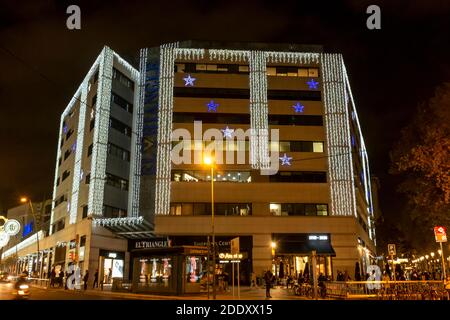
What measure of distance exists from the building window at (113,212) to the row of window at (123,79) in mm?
14510

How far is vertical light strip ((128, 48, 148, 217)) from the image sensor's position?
48188 mm

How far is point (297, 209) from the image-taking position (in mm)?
46562

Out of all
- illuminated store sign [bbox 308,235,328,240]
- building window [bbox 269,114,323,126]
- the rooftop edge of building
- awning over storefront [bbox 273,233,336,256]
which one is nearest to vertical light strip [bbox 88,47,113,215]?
the rooftop edge of building

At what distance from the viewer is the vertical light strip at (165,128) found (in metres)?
45.7

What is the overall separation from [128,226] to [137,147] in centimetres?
926

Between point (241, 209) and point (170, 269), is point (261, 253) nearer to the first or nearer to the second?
point (241, 209)

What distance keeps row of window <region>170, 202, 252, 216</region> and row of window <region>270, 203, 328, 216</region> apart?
9.07ft

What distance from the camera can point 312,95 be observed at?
49938 millimetres

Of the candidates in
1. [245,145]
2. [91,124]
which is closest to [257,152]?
[245,145]

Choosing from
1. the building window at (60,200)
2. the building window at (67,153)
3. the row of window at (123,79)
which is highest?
the row of window at (123,79)

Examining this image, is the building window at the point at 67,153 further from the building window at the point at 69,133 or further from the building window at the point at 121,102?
the building window at the point at 121,102

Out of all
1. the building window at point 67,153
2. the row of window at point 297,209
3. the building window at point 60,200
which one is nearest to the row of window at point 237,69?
the row of window at point 297,209

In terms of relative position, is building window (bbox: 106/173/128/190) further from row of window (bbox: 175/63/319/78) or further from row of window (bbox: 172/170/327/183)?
row of window (bbox: 175/63/319/78)
